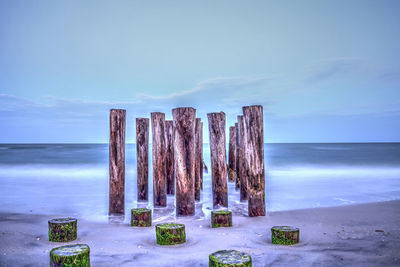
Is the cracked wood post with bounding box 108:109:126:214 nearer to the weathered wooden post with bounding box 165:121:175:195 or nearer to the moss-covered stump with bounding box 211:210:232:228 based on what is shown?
the moss-covered stump with bounding box 211:210:232:228

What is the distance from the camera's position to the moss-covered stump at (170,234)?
362 centimetres

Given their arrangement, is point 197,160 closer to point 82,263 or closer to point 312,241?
point 312,241

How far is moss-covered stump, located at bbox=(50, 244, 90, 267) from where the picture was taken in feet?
8.20

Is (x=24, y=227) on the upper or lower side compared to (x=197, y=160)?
lower

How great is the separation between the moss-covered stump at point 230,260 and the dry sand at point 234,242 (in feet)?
2.35

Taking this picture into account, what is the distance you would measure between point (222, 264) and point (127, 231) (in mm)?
2374

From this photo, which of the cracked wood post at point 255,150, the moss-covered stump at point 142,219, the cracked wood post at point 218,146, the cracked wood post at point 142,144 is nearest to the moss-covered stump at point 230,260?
the moss-covered stump at point 142,219

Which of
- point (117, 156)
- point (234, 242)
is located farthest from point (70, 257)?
point (117, 156)

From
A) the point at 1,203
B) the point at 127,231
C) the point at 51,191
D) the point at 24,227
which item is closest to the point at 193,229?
the point at 127,231

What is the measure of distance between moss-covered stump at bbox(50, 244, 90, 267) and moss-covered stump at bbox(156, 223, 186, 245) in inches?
44.0

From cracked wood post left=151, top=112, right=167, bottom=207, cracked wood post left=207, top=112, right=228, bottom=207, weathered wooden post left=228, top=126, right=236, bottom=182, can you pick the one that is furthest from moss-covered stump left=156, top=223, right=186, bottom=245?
weathered wooden post left=228, top=126, right=236, bottom=182

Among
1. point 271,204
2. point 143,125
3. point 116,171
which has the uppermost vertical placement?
point 143,125

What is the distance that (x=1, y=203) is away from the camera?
741 cm

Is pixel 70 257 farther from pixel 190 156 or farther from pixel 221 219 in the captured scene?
pixel 190 156
